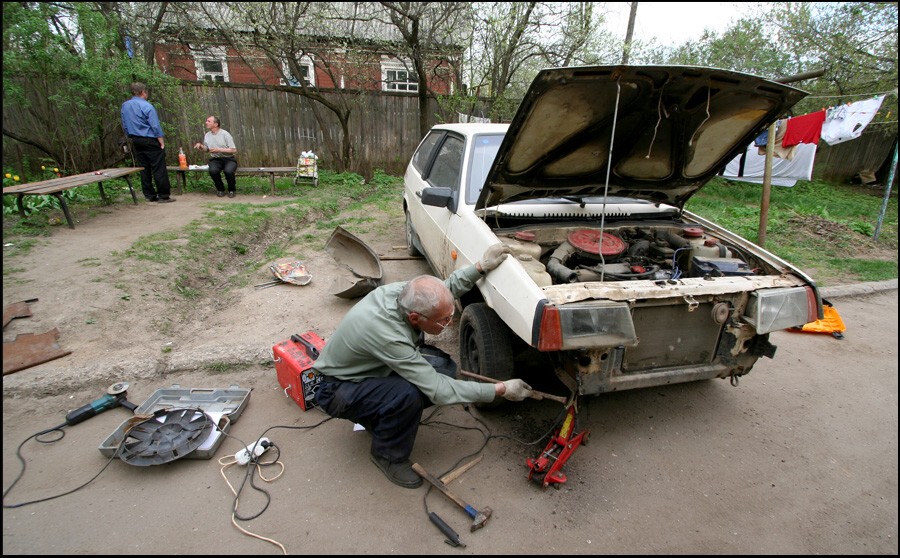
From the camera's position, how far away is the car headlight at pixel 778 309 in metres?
2.44

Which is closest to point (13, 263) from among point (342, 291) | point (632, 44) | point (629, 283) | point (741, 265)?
point (342, 291)

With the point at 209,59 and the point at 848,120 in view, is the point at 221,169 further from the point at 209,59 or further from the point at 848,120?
the point at 848,120

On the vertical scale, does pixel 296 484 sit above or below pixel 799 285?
below

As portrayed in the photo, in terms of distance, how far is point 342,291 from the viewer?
423 centimetres

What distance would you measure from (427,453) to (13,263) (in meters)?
4.84

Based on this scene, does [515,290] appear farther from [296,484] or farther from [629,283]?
[296,484]

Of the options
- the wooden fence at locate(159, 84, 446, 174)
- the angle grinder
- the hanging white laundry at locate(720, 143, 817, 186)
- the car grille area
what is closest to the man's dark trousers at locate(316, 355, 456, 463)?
the car grille area

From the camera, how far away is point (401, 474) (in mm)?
2365

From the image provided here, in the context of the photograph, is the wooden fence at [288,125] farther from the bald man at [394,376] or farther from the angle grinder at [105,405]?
the bald man at [394,376]

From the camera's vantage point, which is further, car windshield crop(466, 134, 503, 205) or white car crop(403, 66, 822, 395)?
car windshield crop(466, 134, 503, 205)

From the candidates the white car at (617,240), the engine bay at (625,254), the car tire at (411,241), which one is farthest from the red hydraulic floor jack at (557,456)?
the car tire at (411,241)

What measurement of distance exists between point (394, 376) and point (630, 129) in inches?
92.6

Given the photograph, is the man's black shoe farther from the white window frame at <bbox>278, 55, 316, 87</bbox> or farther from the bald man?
the white window frame at <bbox>278, 55, 316, 87</bbox>

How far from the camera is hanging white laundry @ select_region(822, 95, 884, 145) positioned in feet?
26.7
